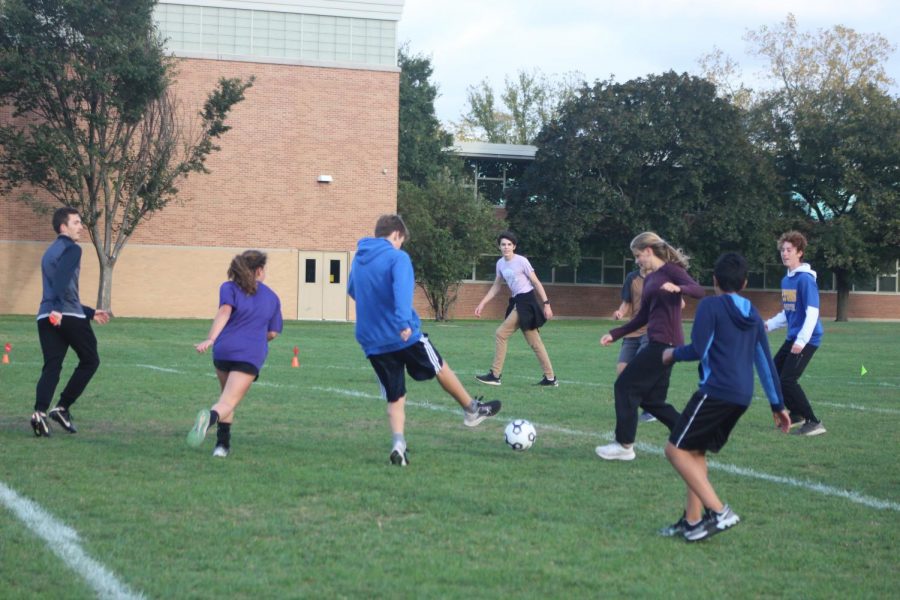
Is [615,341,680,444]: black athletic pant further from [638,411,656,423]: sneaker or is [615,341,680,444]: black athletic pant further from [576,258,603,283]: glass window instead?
[576,258,603,283]: glass window

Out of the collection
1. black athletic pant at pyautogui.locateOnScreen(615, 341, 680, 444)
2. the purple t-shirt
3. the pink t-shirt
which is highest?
the pink t-shirt

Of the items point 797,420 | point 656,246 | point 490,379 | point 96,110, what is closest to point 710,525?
point 656,246

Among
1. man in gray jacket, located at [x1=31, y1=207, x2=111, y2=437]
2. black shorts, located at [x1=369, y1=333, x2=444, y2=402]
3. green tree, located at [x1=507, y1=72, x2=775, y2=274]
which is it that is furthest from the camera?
green tree, located at [x1=507, y1=72, x2=775, y2=274]

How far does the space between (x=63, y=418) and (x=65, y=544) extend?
13.5 feet

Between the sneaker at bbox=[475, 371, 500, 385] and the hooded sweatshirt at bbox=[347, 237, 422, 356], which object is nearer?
the hooded sweatshirt at bbox=[347, 237, 422, 356]

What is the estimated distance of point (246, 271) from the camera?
807 cm

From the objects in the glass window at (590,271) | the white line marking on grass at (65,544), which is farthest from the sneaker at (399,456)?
the glass window at (590,271)

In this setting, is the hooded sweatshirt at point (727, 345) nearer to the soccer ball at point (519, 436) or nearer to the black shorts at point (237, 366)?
the soccer ball at point (519, 436)

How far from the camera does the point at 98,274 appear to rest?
138ft

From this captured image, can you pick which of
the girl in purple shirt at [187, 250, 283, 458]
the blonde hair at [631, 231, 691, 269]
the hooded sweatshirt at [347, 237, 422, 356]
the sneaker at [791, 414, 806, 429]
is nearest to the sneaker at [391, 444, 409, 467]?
the hooded sweatshirt at [347, 237, 422, 356]

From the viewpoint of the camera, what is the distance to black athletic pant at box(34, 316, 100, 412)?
902 centimetres

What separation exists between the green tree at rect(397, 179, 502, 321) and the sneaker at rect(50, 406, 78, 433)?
33879 millimetres

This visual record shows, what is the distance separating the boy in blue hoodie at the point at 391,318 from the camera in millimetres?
7738

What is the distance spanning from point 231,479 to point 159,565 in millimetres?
2167
